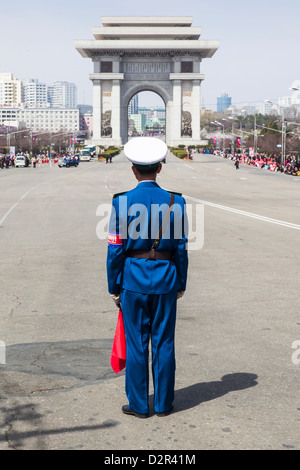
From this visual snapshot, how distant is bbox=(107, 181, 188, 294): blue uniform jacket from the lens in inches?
188

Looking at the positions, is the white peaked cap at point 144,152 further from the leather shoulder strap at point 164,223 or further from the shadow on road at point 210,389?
the shadow on road at point 210,389

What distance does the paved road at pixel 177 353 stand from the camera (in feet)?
14.9

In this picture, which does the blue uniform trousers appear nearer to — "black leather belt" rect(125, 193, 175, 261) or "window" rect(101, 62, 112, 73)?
"black leather belt" rect(125, 193, 175, 261)

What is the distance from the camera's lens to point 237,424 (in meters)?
4.67

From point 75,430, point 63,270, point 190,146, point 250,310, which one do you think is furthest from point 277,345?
point 190,146

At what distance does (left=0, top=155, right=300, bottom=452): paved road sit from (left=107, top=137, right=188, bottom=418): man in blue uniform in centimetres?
31

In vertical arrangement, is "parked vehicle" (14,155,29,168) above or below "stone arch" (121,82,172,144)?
below

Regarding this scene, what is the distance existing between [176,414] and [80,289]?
4883 mm

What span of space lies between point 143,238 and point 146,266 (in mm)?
201

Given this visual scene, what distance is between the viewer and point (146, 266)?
4.79m

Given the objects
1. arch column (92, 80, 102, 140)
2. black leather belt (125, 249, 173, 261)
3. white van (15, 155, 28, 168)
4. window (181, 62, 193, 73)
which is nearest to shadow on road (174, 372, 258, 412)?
black leather belt (125, 249, 173, 261)

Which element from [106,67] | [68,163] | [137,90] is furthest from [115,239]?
[137,90]

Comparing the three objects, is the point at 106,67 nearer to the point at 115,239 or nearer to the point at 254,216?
the point at 254,216

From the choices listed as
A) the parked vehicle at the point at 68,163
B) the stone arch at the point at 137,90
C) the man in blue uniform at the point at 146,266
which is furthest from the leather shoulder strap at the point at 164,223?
the stone arch at the point at 137,90
